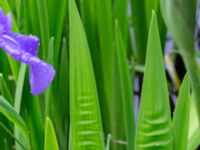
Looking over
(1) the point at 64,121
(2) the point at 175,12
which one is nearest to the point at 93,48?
(1) the point at 64,121

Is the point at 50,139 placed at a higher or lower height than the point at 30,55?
lower

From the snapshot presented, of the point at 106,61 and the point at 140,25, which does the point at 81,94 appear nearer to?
the point at 106,61

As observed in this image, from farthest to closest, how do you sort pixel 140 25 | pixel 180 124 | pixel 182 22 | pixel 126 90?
pixel 140 25
pixel 126 90
pixel 180 124
pixel 182 22

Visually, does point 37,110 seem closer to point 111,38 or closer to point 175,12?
point 111,38

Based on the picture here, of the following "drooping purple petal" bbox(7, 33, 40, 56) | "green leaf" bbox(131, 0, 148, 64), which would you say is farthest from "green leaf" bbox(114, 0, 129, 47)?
"drooping purple petal" bbox(7, 33, 40, 56)

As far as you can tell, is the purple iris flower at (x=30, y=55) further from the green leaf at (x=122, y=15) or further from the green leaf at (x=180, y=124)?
the green leaf at (x=122, y=15)

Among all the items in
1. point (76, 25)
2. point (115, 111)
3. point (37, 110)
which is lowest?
point (115, 111)

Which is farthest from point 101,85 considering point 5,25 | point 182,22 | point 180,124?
point 182,22
